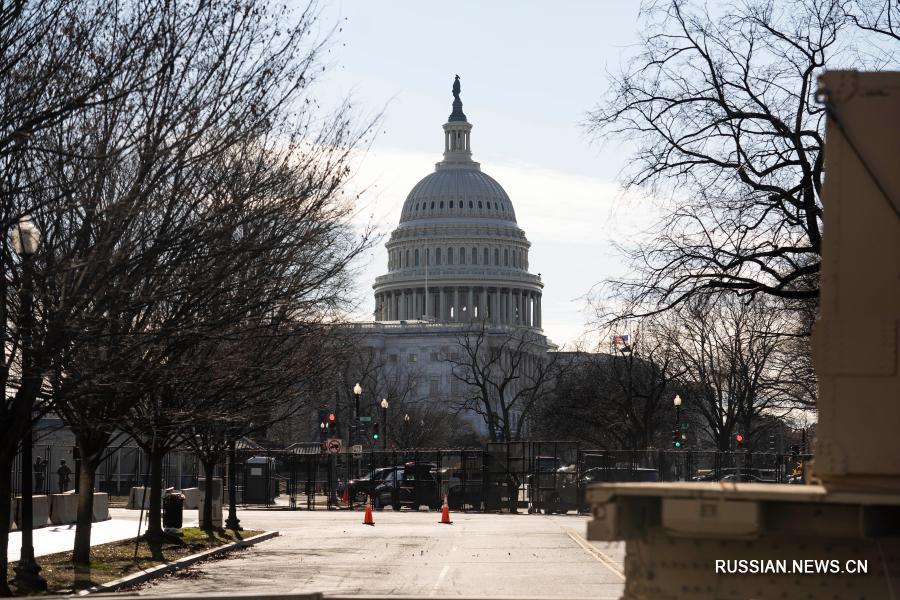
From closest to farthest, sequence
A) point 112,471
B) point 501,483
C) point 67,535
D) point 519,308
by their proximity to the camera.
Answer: point 67,535 → point 501,483 → point 112,471 → point 519,308

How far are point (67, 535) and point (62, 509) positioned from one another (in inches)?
237

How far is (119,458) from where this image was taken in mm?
55188

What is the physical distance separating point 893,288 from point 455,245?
180343 millimetres

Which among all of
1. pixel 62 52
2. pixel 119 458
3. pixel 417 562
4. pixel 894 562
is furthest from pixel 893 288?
pixel 119 458

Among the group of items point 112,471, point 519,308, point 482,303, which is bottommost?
point 112,471

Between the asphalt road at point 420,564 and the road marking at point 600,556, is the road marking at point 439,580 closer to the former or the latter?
the asphalt road at point 420,564

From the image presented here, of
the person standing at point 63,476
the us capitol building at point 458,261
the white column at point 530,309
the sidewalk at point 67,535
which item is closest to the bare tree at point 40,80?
the sidewalk at point 67,535

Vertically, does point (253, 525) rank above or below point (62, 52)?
below

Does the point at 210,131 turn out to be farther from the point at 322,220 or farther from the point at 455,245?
the point at 455,245

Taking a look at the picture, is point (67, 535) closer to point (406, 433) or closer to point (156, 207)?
point (156, 207)

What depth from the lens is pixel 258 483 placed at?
58.6 m

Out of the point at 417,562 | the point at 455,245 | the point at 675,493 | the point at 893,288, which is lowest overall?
the point at 417,562

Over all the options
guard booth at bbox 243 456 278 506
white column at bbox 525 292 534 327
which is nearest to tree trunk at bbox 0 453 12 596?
guard booth at bbox 243 456 278 506

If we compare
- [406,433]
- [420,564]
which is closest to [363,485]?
[420,564]
